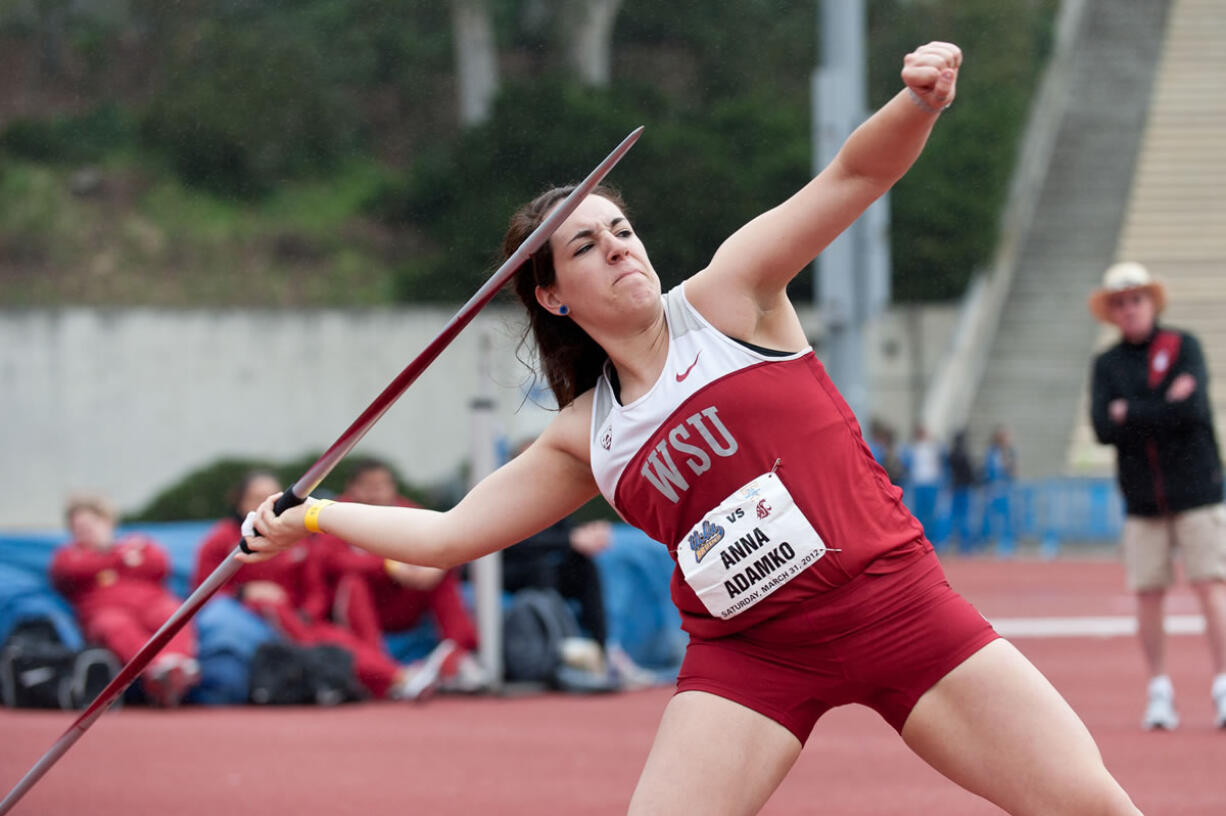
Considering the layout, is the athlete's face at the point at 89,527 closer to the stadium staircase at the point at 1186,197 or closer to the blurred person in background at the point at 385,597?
the blurred person in background at the point at 385,597

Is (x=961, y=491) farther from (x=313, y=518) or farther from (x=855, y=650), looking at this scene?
(x=855, y=650)

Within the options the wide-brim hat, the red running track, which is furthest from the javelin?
the wide-brim hat

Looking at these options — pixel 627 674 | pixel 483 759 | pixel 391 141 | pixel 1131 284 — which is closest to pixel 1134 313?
pixel 1131 284

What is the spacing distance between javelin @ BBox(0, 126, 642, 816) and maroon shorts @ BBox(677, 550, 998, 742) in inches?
37.6

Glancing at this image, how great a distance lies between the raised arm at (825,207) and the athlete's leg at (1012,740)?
0.88 m

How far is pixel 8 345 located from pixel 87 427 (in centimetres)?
165

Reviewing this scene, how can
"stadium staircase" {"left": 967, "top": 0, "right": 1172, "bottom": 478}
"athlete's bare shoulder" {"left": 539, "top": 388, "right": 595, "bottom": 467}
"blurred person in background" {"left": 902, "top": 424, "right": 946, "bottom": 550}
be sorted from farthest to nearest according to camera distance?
"stadium staircase" {"left": 967, "top": 0, "right": 1172, "bottom": 478}
"blurred person in background" {"left": 902, "top": 424, "right": 946, "bottom": 550}
"athlete's bare shoulder" {"left": 539, "top": 388, "right": 595, "bottom": 467}

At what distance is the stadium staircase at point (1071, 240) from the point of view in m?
27.1

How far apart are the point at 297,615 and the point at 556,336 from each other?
21.4 feet

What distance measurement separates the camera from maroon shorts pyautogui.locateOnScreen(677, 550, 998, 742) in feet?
11.7

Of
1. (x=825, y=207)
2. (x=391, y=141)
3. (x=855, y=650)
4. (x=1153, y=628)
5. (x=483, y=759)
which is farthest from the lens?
(x=391, y=141)

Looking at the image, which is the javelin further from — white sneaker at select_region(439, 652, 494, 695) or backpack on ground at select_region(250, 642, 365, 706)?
white sneaker at select_region(439, 652, 494, 695)

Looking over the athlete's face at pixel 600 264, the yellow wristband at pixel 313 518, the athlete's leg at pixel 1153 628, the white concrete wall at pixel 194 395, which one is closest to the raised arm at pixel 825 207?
the athlete's face at pixel 600 264

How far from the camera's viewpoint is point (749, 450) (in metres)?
3.55
